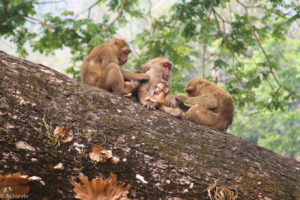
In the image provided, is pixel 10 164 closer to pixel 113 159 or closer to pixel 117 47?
pixel 113 159

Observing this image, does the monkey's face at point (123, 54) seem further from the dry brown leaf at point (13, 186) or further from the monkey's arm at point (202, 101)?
the dry brown leaf at point (13, 186)

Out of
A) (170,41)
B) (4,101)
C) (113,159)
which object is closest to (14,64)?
(4,101)

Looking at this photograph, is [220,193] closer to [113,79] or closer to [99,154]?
[99,154]

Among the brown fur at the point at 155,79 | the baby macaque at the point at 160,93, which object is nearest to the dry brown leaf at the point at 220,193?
the baby macaque at the point at 160,93

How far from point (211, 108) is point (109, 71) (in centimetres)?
200

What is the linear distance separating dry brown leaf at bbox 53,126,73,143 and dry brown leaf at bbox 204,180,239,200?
129 cm

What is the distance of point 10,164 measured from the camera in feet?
6.51

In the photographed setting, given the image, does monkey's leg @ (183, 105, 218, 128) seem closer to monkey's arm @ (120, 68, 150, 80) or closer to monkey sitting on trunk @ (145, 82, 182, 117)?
monkey sitting on trunk @ (145, 82, 182, 117)

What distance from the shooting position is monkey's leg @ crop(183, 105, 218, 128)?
4871mm

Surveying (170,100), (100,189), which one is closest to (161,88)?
(170,100)

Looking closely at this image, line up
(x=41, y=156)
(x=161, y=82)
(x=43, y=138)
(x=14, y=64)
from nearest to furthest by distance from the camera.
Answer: (x=41, y=156) < (x=43, y=138) < (x=14, y=64) < (x=161, y=82)

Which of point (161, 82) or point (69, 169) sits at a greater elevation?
point (161, 82)

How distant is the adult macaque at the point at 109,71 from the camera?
4648mm

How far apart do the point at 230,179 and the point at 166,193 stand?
0.72 m
